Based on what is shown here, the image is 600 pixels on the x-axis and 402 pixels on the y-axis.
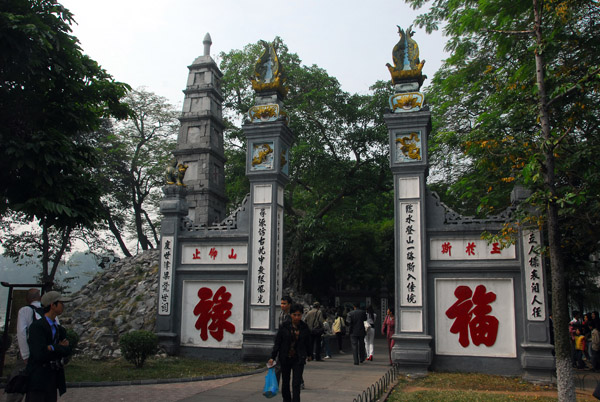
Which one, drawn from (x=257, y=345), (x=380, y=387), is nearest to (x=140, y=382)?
(x=257, y=345)

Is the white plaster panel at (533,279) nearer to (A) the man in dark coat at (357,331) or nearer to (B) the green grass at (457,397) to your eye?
(B) the green grass at (457,397)

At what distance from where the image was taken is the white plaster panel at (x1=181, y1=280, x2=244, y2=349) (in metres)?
11.7

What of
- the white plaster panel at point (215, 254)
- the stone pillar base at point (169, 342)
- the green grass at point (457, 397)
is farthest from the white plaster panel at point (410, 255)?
the stone pillar base at point (169, 342)

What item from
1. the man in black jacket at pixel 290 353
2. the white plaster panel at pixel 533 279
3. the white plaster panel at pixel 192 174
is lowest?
the man in black jacket at pixel 290 353

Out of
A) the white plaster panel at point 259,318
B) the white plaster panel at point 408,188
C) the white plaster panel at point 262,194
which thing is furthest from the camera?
the white plaster panel at point 262,194

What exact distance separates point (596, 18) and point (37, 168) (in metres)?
10.4

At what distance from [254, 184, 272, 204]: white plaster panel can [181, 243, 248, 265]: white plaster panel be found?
1107 millimetres

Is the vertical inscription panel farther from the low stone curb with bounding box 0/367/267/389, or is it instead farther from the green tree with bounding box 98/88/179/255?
the green tree with bounding box 98/88/179/255

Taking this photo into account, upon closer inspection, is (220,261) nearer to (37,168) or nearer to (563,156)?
(37,168)

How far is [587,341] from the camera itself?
13180mm

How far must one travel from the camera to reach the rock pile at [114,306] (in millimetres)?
13914

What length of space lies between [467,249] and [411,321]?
189 centimetres

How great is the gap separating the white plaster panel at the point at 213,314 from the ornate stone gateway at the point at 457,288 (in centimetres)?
372

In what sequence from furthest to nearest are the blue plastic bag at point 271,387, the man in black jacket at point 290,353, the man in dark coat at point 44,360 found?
the man in black jacket at point 290,353 → the blue plastic bag at point 271,387 → the man in dark coat at point 44,360
